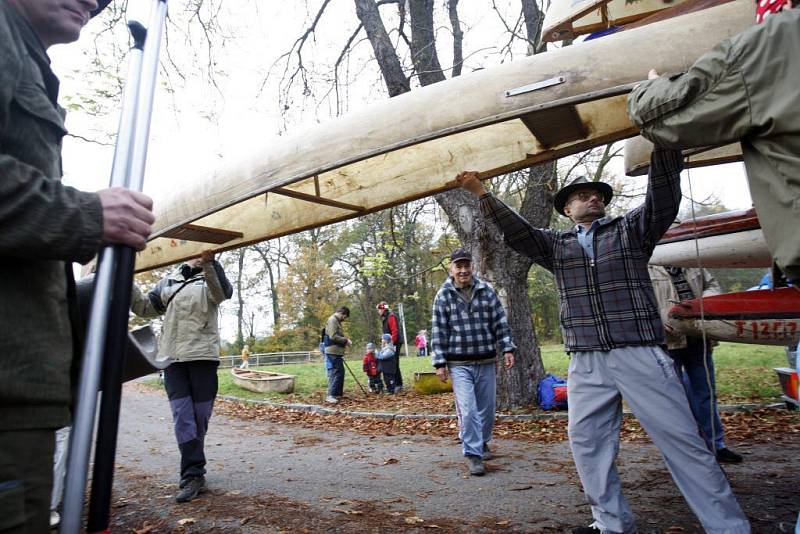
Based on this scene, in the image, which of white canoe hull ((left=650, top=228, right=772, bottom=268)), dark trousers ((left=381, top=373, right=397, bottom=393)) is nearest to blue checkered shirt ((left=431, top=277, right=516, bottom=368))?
white canoe hull ((left=650, top=228, right=772, bottom=268))

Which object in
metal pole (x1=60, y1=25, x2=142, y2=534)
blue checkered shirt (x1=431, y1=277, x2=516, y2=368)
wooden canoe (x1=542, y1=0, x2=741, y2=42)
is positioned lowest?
metal pole (x1=60, y1=25, x2=142, y2=534)

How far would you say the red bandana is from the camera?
1.97 metres

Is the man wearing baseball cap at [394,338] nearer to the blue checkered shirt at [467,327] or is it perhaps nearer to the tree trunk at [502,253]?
the tree trunk at [502,253]

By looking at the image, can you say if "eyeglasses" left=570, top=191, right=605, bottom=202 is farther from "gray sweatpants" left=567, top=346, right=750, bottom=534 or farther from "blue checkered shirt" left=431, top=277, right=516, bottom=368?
"blue checkered shirt" left=431, top=277, right=516, bottom=368

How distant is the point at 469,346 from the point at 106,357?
4.50 m

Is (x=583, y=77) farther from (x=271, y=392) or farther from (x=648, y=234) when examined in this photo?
(x=271, y=392)

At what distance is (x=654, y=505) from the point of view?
3764 mm

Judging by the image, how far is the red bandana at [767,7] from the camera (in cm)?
197

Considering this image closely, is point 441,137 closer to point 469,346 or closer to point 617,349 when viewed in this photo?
point 617,349

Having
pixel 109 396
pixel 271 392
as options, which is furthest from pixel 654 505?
pixel 271 392

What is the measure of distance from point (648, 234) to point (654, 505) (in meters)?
2.00

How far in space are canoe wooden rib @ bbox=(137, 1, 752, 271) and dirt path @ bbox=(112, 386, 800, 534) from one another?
85.3 inches

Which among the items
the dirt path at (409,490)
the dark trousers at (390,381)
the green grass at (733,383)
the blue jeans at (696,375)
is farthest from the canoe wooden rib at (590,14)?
the dark trousers at (390,381)

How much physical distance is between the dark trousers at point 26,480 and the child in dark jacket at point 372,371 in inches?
466
